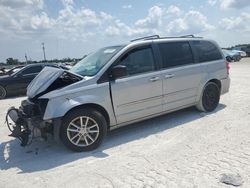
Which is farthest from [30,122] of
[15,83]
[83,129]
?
[15,83]

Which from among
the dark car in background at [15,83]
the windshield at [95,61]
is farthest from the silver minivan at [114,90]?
the dark car in background at [15,83]

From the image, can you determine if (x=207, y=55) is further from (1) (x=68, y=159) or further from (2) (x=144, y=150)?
(1) (x=68, y=159)

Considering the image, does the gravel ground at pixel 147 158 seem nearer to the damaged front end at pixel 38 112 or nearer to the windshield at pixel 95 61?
the damaged front end at pixel 38 112

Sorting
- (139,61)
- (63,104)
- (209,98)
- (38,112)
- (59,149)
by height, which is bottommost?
(59,149)

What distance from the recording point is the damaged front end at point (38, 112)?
15.1ft

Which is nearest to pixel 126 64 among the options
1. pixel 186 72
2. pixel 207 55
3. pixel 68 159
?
pixel 186 72

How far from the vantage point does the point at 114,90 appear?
5043 millimetres

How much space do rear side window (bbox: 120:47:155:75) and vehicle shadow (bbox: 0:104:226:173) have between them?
4.01 feet

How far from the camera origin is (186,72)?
6168 millimetres

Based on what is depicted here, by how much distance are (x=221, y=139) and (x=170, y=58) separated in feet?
6.59

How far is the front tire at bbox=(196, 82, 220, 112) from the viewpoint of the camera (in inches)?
263

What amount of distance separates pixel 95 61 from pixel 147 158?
230 centimetres

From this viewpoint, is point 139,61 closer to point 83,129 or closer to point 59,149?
point 83,129

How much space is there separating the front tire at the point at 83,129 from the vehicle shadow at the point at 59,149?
0.48 feet
